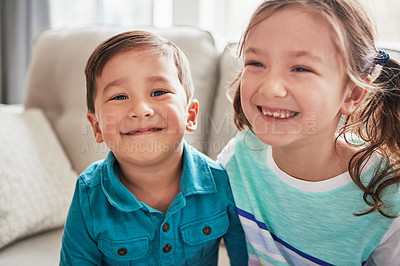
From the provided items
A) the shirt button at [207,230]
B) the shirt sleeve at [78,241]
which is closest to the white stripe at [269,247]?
the shirt button at [207,230]

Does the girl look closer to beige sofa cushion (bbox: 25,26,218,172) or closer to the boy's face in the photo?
the boy's face

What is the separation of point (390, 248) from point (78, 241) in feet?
2.64

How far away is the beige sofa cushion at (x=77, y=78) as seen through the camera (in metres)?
1.51

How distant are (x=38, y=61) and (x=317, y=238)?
130cm

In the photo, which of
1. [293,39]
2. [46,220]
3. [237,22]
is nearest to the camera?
[293,39]

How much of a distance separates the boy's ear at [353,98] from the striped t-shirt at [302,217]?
0.15 metres

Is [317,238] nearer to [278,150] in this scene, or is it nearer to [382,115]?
[278,150]

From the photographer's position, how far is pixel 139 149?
99cm

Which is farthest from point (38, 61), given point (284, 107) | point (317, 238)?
point (317, 238)

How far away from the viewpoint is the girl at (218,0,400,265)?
89 cm

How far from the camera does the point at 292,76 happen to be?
2.95 feet

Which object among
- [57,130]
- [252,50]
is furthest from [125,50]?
[57,130]

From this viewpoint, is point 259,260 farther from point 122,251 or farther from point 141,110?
point 141,110

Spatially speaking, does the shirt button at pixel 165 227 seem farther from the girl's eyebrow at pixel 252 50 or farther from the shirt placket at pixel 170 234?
the girl's eyebrow at pixel 252 50
